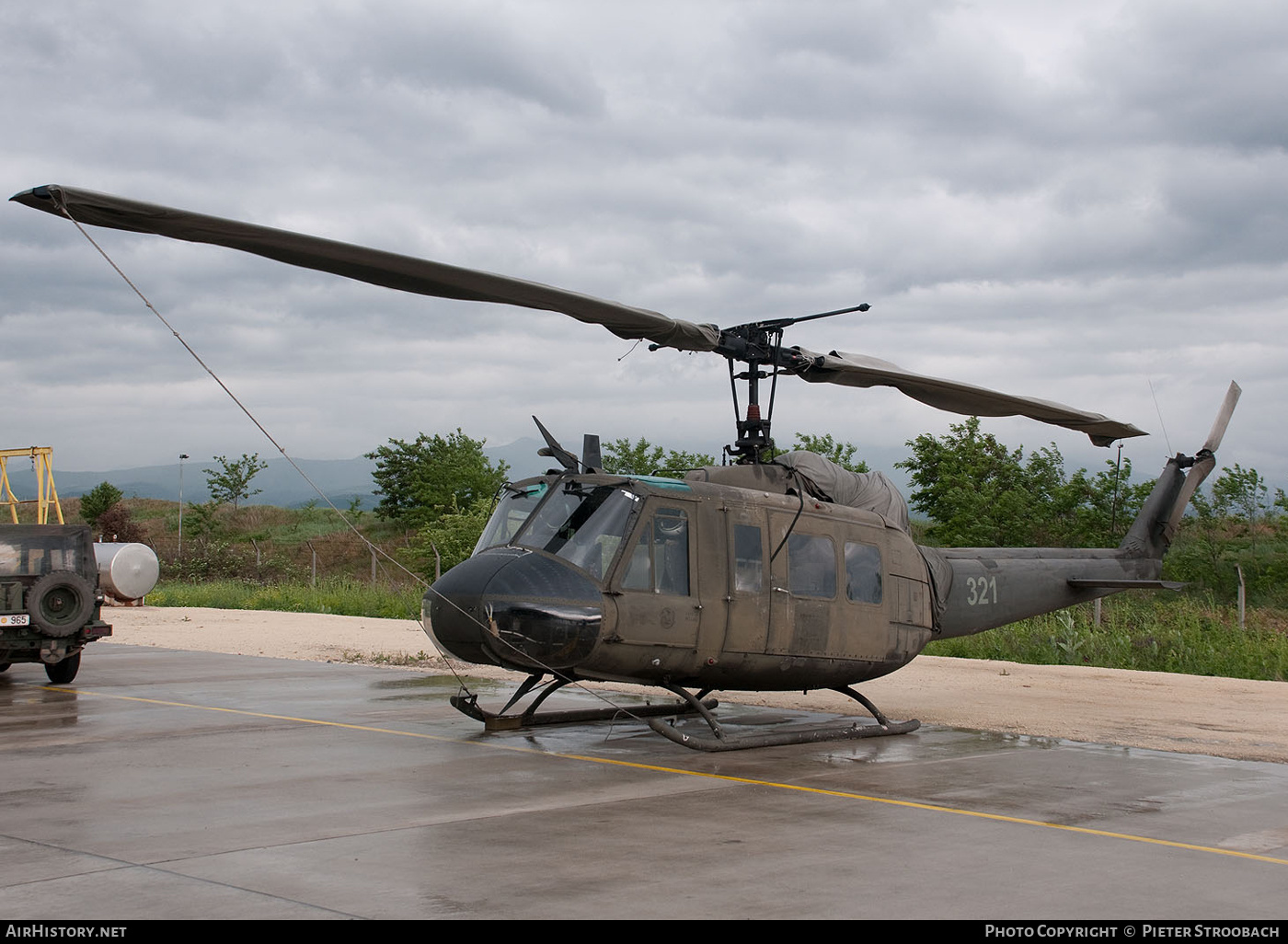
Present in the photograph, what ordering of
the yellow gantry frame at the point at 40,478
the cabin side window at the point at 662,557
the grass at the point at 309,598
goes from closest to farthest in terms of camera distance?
the cabin side window at the point at 662,557
the yellow gantry frame at the point at 40,478
the grass at the point at 309,598

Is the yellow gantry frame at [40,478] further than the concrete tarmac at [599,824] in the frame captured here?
Yes

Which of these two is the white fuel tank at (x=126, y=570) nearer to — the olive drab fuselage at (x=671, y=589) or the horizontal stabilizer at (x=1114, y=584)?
the olive drab fuselage at (x=671, y=589)

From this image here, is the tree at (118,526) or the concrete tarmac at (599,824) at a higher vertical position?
the concrete tarmac at (599,824)

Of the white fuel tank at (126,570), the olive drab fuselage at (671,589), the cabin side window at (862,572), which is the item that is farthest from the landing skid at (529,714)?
the white fuel tank at (126,570)

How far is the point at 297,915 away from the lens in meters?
5.09

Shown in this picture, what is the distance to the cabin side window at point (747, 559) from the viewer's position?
10.2 meters

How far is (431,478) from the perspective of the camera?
2135 inches

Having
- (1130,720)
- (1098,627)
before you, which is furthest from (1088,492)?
(1130,720)

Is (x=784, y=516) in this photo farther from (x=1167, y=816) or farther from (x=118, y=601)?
(x=118, y=601)

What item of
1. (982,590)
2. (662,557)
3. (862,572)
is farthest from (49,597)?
(982,590)

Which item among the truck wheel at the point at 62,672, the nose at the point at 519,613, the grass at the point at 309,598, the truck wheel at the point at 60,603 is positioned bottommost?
the grass at the point at 309,598

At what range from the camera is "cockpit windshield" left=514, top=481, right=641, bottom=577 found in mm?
9672

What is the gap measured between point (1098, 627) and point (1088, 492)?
714 inches

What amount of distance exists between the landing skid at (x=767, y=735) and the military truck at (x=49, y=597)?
8121 millimetres
